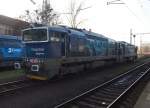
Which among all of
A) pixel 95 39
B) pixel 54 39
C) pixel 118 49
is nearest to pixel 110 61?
pixel 118 49

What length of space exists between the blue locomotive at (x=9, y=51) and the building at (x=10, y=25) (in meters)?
21.6

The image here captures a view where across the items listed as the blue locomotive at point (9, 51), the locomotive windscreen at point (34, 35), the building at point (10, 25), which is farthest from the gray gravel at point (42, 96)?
the building at point (10, 25)

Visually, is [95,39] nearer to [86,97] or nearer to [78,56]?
[78,56]

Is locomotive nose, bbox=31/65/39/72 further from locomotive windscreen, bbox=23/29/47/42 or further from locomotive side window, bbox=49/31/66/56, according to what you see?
locomotive side window, bbox=49/31/66/56

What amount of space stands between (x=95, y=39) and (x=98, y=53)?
4.23 ft

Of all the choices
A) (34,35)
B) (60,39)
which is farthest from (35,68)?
(60,39)

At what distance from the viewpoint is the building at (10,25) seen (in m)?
46.2

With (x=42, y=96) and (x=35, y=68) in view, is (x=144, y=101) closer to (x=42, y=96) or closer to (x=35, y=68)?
(x=42, y=96)

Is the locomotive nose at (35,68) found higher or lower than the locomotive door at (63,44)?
lower

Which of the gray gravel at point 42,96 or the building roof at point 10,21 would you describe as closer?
the gray gravel at point 42,96

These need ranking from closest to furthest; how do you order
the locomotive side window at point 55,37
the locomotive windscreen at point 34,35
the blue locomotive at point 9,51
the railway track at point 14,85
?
the railway track at point 14,85 < the locomotive windscreen at point 34,35 < the locomotive side window at point 55,37 < the blue locomotive at point 9,51

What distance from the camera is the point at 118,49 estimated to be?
34.7m

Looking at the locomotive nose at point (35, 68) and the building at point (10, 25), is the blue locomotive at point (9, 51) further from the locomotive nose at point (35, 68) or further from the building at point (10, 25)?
the building at point (10, 25)

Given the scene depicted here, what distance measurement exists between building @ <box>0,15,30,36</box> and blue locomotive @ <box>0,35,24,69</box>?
2163 centimetres
